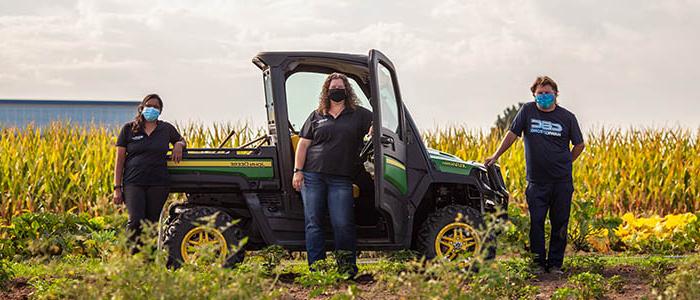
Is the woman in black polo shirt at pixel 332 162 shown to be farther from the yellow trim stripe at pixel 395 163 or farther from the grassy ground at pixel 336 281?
the grassy ground at pixel 336 281

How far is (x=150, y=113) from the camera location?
9.19 m

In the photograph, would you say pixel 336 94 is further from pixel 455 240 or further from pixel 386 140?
pixel 455 240

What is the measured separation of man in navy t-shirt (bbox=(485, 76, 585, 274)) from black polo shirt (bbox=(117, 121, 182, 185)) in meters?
3.06

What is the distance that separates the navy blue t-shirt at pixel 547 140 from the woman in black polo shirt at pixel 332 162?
1.54m

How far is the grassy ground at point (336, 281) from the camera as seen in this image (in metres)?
5.25

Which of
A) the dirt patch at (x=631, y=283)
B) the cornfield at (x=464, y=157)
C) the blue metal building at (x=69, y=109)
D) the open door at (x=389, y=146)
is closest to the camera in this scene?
the dirt patch at (x=631, y=283)

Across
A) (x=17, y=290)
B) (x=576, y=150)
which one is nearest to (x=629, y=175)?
(x=576, y=150)

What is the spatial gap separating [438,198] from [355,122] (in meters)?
1.51

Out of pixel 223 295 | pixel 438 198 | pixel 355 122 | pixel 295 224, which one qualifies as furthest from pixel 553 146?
pixel 223 295

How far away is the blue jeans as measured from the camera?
28.2ft

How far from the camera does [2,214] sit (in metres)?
14.5

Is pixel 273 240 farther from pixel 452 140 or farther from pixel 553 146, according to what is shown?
pixel 452 140

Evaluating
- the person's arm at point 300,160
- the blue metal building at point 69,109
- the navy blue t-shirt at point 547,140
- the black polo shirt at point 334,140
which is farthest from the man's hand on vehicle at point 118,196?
the blue metal building at point 69,109

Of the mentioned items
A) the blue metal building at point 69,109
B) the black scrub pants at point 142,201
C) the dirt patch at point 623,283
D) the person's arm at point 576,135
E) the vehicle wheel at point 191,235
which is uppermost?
the blue metal building at point 69,109
